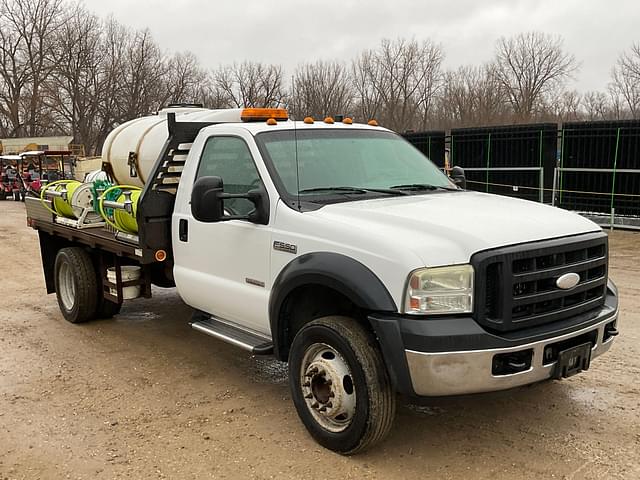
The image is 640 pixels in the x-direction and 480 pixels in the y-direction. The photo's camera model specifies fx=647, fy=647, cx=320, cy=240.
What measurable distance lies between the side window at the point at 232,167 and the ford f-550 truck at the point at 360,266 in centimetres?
1

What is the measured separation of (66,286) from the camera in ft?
24.3

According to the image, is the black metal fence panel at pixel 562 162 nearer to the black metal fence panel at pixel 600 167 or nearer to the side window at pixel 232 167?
the black metal fence panel at pixel 600 167

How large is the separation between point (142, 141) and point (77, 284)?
1779 millimetres

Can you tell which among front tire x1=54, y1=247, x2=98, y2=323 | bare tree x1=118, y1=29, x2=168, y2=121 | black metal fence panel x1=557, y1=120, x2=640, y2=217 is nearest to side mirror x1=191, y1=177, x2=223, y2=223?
front tire x1=54, y1=247, x2=98, y2=323

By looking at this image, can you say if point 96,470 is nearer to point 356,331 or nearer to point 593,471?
point 356,331

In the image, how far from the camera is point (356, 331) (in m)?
3.81

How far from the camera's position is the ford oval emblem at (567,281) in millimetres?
3695

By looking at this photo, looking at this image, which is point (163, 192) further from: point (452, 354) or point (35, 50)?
point (35, 50)

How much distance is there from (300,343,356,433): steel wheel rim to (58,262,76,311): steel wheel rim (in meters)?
4.13

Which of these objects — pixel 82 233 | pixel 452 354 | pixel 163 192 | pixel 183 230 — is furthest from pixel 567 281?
pixel 82 233

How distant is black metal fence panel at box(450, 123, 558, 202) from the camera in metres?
15.8

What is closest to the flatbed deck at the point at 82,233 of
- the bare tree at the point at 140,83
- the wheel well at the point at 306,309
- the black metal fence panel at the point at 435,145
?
the wheel well at the point at 306,309

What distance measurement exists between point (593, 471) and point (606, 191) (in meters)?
12.4

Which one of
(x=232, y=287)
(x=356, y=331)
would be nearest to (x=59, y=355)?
(x=232, y=287)
